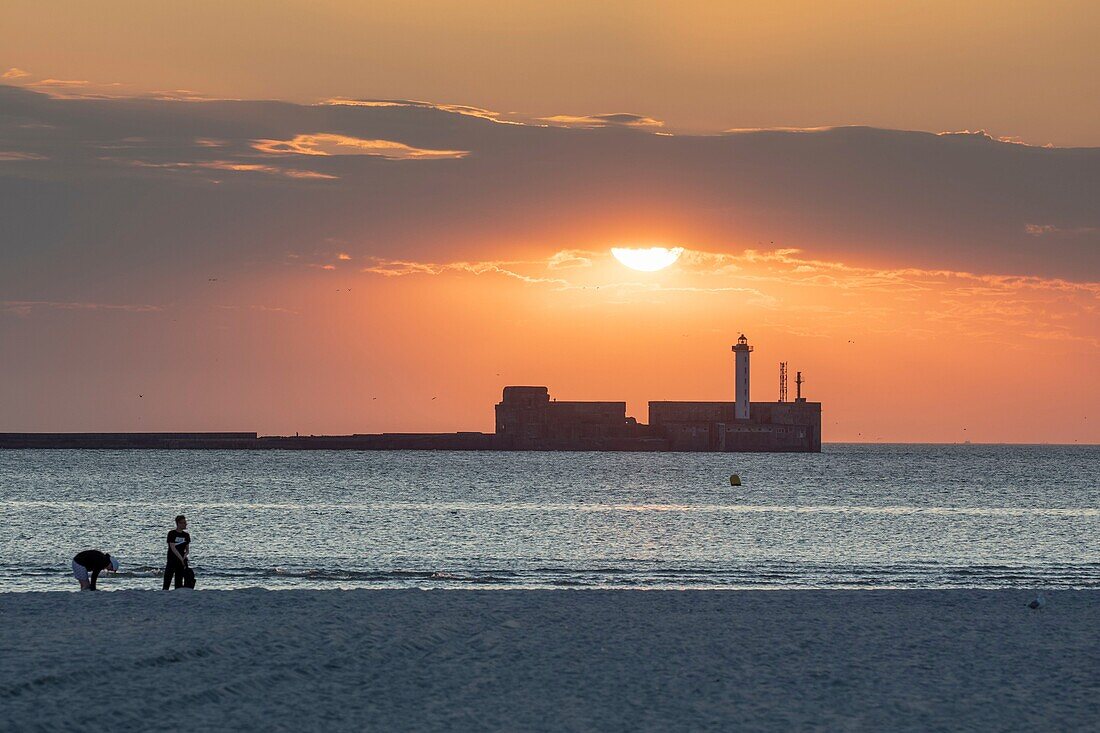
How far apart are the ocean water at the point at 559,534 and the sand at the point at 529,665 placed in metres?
10.6

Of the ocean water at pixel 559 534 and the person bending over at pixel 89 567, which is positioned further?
the ocean water at pixel 559 534

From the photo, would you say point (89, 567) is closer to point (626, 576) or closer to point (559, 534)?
point (626, 576)

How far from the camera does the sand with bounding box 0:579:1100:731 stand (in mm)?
15078

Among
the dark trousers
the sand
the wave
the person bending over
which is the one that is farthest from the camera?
the wave

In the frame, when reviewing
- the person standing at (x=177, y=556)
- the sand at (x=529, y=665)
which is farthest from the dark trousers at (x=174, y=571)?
the sand at (x=529, y=665)

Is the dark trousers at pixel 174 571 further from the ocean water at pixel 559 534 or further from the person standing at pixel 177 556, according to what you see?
the ocean water at pixel 559 534

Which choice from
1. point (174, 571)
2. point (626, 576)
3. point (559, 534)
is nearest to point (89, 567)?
point (174, 571)

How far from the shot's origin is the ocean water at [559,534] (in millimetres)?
38625

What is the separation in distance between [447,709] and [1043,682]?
8.35 metres

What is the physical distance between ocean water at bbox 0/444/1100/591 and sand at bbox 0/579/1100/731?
10593 mm

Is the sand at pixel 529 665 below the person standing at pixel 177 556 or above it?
below

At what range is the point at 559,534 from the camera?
61688 millimetres

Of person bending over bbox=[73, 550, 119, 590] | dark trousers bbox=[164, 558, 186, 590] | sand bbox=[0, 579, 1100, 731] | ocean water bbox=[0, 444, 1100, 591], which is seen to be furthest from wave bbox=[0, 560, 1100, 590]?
sand bbox=[0, 579, 1100, 731]

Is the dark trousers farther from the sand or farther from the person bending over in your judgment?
the sand
